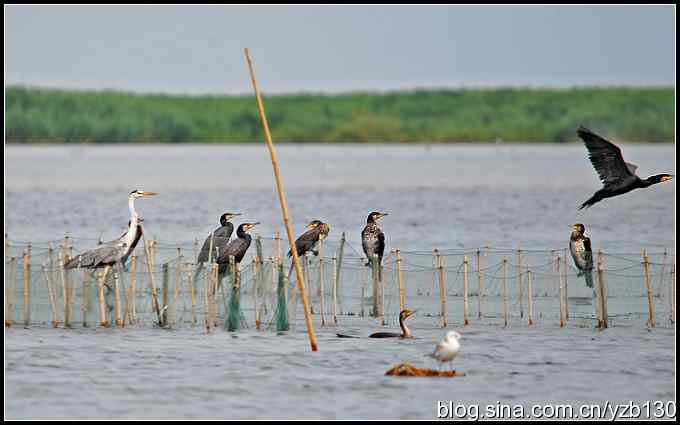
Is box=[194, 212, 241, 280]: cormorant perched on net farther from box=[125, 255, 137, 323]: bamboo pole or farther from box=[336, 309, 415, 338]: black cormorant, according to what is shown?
box=[336, 309, 415, 338]: black cormorant

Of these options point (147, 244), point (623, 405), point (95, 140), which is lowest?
point (623, 405)

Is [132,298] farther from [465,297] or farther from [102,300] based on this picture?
[465,297]

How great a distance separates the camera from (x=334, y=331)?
56.7ft

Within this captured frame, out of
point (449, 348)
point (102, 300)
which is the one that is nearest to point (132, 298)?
point (102, 300)

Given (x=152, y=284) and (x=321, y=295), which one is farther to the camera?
(x=321, y=295)

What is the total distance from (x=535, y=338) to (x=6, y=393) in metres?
6.01

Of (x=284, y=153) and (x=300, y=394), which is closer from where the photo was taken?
(x=300, y=394)

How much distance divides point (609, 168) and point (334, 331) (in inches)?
146

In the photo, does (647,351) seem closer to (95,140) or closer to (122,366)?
(122,366)

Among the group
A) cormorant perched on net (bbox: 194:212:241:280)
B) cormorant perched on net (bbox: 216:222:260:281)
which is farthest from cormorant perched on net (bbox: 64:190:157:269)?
cormorant perched on net (bbox: 216:222:260:281)

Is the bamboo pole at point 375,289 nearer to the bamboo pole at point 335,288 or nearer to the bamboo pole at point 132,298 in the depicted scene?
the bamboo pole at point 335,288

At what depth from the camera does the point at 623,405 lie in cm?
1327

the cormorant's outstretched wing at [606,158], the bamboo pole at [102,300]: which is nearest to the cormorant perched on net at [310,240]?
the bamboo pole at [102,300]

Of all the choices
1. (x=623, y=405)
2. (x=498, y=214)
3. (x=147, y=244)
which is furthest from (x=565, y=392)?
(x=498, y=214)
